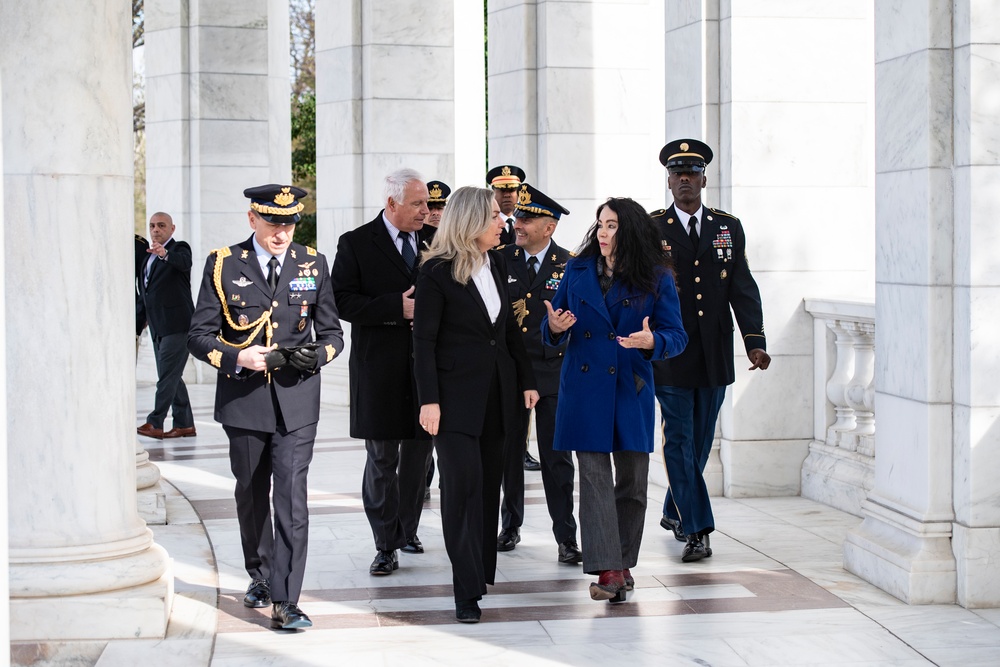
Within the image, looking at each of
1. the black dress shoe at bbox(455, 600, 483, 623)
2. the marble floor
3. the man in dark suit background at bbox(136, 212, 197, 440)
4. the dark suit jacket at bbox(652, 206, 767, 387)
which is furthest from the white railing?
the man in dark suit background at bbox(136, 212, 197, 440)

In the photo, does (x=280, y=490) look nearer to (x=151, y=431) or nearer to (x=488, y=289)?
(x=488, y=289)

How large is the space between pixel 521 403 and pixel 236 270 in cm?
149

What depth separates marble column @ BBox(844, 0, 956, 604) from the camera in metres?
6.28

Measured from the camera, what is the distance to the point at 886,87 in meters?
6.69

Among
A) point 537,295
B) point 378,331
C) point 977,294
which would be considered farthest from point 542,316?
point 977,294

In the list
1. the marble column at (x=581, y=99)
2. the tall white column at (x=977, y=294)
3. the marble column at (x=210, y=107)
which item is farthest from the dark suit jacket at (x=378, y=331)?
the marble column at (x=210, y=107)

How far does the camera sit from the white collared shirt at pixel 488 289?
6285 millimetres

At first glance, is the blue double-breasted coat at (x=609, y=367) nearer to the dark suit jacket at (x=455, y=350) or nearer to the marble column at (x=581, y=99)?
the dark suit jacket at (x=455, y=350)

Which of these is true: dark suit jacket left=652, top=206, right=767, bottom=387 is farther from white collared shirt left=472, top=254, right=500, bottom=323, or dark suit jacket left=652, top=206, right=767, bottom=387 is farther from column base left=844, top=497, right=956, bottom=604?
white collared shirt left=472, top=254, right=500, bottom=323

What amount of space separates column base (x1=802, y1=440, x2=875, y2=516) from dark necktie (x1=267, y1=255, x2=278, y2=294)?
3.83 m

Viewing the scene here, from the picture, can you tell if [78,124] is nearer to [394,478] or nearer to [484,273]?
[484,273]

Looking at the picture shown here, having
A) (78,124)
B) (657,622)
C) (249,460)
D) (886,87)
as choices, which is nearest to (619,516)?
(657,622)

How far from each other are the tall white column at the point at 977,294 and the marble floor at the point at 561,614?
0.29m

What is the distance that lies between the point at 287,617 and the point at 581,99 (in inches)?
266
